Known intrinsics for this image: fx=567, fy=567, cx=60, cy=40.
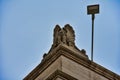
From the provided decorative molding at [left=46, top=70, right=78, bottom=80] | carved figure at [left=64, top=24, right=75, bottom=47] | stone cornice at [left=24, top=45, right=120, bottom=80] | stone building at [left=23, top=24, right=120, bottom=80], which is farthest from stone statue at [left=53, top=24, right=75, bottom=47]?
decorative molding at [left=46, top=70, right=78, bottom=80]

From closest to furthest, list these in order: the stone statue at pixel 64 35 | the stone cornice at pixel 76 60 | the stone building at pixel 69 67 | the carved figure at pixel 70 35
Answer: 1. the stone building at pixel 69 67
2. the stone cornice at pixel 76 60
3. the stone statue at pixel 64 35
4. the carved figure at pixel 70 35

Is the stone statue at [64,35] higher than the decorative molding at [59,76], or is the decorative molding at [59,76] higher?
the stone statue at [64,35]

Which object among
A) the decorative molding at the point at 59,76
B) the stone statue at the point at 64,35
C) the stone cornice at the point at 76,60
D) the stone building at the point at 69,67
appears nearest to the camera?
the decorative molding at the point at 59,76

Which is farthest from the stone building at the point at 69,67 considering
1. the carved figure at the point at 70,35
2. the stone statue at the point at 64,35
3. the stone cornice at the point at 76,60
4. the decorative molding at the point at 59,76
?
the carved figure at the point at 70,35

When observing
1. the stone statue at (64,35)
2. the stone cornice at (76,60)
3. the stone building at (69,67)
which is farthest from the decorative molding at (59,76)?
the stone statue at (64,35)

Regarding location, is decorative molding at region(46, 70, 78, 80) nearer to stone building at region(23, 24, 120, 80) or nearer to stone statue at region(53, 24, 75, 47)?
stone building at region(23, 24, 120, 80)

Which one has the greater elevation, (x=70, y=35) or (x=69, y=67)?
(x=70, y=35)

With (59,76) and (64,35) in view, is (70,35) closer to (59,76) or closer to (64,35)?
(64,35)

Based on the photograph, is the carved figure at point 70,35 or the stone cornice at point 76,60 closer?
the stone cornice at point 76,60

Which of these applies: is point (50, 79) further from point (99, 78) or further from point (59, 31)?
point (59, 31)

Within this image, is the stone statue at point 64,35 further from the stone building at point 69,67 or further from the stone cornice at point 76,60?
the stone cornice at point 76,60

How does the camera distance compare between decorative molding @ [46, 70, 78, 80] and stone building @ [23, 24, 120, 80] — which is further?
stone building @ [23, 24, 120, 80]

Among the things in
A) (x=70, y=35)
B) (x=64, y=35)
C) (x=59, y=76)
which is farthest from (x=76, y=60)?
(x=70, y=35)

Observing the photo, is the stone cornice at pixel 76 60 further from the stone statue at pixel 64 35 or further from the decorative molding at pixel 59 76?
the decorative molding at pixel 59 76
